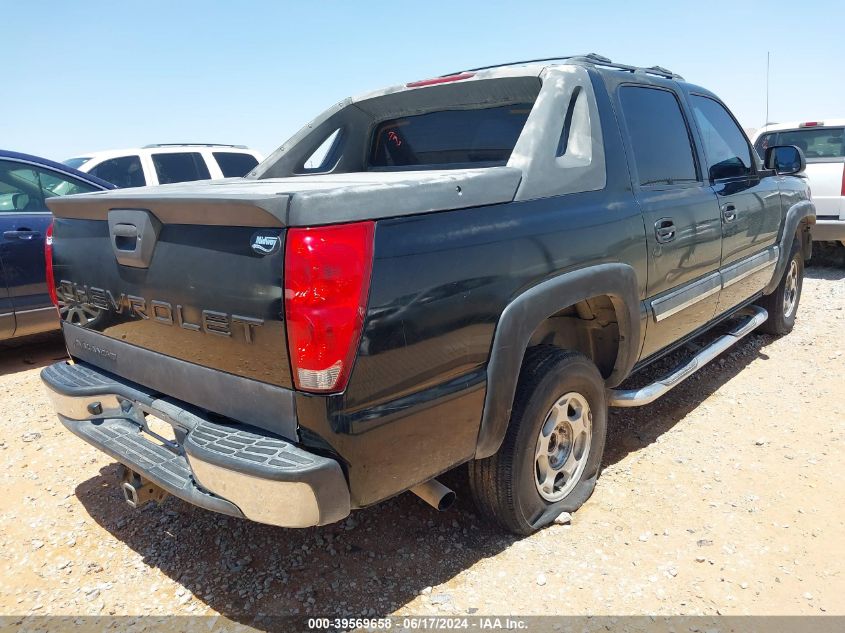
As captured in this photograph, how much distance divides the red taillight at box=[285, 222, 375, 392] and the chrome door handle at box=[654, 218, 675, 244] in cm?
189

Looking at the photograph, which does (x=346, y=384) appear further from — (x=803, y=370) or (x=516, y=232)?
(x=803, y=370)

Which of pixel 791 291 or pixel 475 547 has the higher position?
pixel 791 291

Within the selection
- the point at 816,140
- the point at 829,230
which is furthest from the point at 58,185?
the point at 816,140

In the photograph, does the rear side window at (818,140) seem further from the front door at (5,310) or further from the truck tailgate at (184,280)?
the front door at (5,310)

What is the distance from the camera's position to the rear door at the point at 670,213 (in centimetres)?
324

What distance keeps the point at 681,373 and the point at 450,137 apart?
6.11ft

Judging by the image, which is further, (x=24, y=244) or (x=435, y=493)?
(x=24, y=244)

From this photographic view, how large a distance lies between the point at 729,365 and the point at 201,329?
434 centimetres

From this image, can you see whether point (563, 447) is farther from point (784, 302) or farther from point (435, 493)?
point (784, 302)

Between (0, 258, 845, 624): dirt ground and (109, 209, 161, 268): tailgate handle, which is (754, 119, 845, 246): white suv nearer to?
(0, 258, 845, 624): dirt ground

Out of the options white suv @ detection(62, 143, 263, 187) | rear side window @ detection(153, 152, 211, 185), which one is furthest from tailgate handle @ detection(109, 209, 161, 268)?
rear side window @ detection(153, 152, 211, 185)

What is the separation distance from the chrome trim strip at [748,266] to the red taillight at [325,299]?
297 cm

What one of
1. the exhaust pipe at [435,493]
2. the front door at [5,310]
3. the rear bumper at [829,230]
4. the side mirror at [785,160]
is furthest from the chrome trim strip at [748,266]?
the front door at [5,310]

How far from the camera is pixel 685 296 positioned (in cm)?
356
